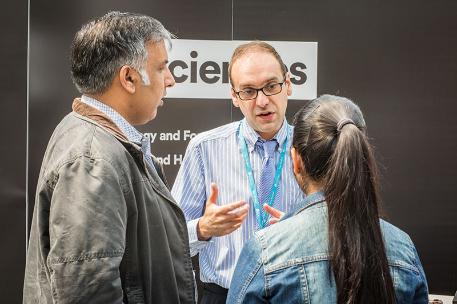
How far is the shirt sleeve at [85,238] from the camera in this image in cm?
141

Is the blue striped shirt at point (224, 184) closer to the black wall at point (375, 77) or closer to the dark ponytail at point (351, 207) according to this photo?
the dark ponytail at point (351, 207)

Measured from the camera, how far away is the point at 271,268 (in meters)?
1.34

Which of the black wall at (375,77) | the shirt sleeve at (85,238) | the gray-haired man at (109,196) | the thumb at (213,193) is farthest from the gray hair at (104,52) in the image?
the black wall at (375,77)

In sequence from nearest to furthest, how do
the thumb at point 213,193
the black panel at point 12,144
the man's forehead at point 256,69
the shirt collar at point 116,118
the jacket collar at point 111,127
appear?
the jacket collar at point 111,127
the shirt collar at point 116,118
the thumb at point 213,193
the man's forehead at point 256,69
the black panel at point 12,144

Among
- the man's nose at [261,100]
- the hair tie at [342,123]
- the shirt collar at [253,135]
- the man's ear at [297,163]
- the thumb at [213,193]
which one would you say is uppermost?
the man's nose at [261,100]

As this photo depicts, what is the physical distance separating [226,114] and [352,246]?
107 inches

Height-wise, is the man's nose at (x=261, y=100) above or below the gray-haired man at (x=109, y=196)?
A: above

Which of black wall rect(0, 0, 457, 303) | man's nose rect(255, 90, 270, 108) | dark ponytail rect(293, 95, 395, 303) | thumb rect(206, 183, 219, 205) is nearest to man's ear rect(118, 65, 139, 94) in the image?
thumb rect(206, 183, 219, 205)

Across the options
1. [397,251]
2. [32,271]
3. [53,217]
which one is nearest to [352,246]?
[397,251]

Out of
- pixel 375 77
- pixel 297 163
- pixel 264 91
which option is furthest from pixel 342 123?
pixel 375 77

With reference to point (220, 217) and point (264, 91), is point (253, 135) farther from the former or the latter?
point (220, 217)

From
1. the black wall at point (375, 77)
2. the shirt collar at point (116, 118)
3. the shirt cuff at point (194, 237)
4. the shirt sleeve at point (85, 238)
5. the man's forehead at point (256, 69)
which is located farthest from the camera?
the black wall at point (375, 77)

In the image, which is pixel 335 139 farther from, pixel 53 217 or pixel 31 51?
pixel 31 51

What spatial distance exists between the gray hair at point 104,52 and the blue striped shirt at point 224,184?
93cm
